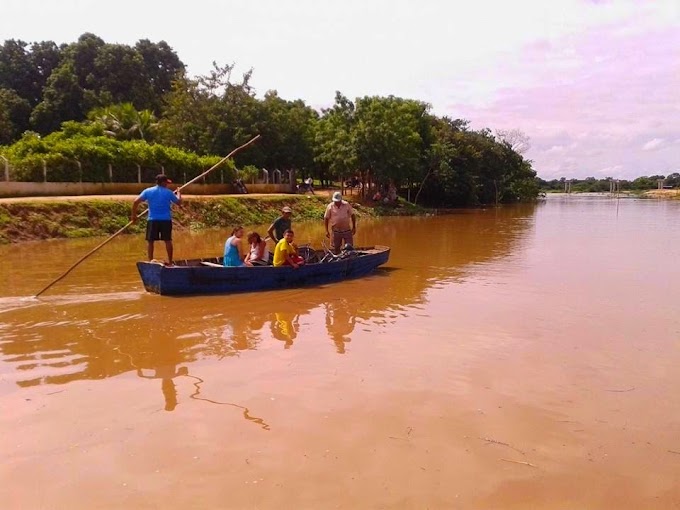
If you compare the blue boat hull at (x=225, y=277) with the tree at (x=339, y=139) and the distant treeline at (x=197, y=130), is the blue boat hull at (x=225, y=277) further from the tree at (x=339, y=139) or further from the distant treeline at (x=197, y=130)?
the tree at (x=339, y=139)

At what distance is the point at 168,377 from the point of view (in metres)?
6.09

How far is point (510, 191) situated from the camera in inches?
2377

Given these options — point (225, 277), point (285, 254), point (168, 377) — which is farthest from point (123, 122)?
point (168, 377)

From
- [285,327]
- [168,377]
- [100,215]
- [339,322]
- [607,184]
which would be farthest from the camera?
[607,184]

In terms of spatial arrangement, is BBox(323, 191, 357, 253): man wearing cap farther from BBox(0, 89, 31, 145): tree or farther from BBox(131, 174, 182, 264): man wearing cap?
BBox(0, 89, 31, 145): tree

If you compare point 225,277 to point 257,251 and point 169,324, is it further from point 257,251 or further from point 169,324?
point 169,324

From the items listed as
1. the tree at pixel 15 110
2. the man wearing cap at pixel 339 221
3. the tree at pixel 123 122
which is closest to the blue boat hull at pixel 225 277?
the man wearing cap at pixel 339 221

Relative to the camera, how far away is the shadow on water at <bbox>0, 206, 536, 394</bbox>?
639cm

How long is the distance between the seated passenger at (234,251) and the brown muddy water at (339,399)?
2.70ft

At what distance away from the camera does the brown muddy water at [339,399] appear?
4043mm

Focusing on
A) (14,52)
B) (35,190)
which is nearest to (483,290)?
(35,190)

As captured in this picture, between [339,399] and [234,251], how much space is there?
5.82 m

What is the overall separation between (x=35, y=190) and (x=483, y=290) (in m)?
19.0

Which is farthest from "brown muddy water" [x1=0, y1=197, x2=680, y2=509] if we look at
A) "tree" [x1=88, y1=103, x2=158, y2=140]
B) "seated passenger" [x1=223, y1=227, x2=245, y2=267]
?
"tree" [x1=88, y1=103, x2=158, y2=140]
